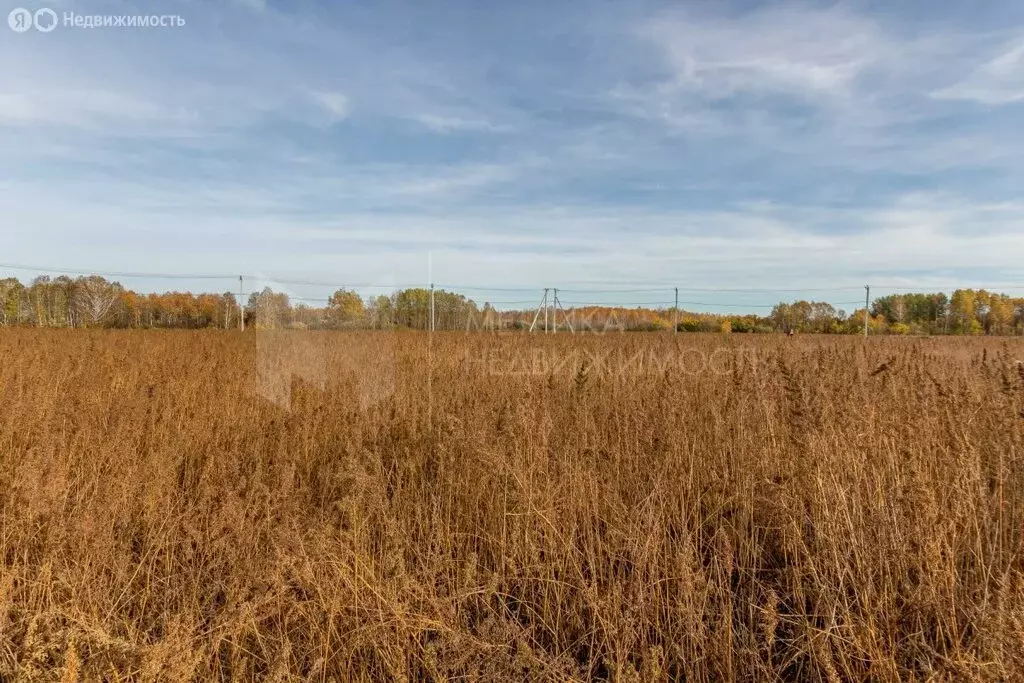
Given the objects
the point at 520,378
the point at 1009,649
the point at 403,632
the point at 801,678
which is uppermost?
the point at 520,378

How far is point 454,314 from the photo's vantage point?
19141mm

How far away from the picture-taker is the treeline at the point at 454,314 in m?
18.7

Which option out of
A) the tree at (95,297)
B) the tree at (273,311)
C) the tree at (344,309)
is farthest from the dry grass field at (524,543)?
the tree at (95,297)

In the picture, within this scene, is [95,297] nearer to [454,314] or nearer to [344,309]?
[454,314]

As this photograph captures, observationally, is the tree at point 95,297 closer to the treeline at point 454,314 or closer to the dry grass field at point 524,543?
the treeline at point 454,314

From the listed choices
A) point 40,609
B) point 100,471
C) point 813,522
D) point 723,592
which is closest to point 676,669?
point 723,592

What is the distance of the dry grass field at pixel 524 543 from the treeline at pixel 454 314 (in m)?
8.37

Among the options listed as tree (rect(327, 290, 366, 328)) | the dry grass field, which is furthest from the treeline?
the dry grass field

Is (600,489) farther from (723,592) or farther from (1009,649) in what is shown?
(1009,649)

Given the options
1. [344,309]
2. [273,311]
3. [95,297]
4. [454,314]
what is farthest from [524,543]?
[95,297]

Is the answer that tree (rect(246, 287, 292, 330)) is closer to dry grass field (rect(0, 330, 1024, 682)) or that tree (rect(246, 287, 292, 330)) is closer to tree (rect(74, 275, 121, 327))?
dry grass field (rect(0, 330, 1024, 682))

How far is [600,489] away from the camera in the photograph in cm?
325

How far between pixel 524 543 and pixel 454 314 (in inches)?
652

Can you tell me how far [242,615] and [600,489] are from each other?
72.9 inches
